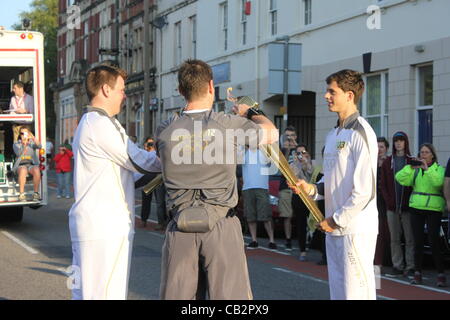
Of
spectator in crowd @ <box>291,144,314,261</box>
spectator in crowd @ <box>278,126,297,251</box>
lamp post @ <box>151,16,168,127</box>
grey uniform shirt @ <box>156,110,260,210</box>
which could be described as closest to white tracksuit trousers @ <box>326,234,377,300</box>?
grey uniform shirt @ <box>156,110,260,210</box>

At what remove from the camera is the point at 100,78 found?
5.49 m

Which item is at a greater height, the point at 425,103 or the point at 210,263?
the point at 425,103

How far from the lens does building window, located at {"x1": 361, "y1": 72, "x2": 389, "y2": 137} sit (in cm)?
2125

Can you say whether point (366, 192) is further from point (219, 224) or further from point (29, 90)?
point (29, 90)

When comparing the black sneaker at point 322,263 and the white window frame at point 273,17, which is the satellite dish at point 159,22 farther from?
the black sneaker at point 322,263

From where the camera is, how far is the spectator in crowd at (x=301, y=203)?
12883 millimetres

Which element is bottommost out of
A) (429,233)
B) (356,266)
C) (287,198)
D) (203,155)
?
(429,233)

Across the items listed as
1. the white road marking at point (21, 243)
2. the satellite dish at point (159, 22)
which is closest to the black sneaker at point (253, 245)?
the white road marking at point (21, 243)

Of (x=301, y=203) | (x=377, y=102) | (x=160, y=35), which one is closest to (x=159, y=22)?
(x=160, y=35)

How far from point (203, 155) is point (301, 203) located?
7880 millimetres

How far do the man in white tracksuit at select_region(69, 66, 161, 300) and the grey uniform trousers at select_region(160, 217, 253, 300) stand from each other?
0.33 m

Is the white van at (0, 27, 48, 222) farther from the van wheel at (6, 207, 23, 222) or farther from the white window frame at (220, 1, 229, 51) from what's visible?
the white window frame at (220, 1, 229, 51)

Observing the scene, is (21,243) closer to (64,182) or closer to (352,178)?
(352,178)
